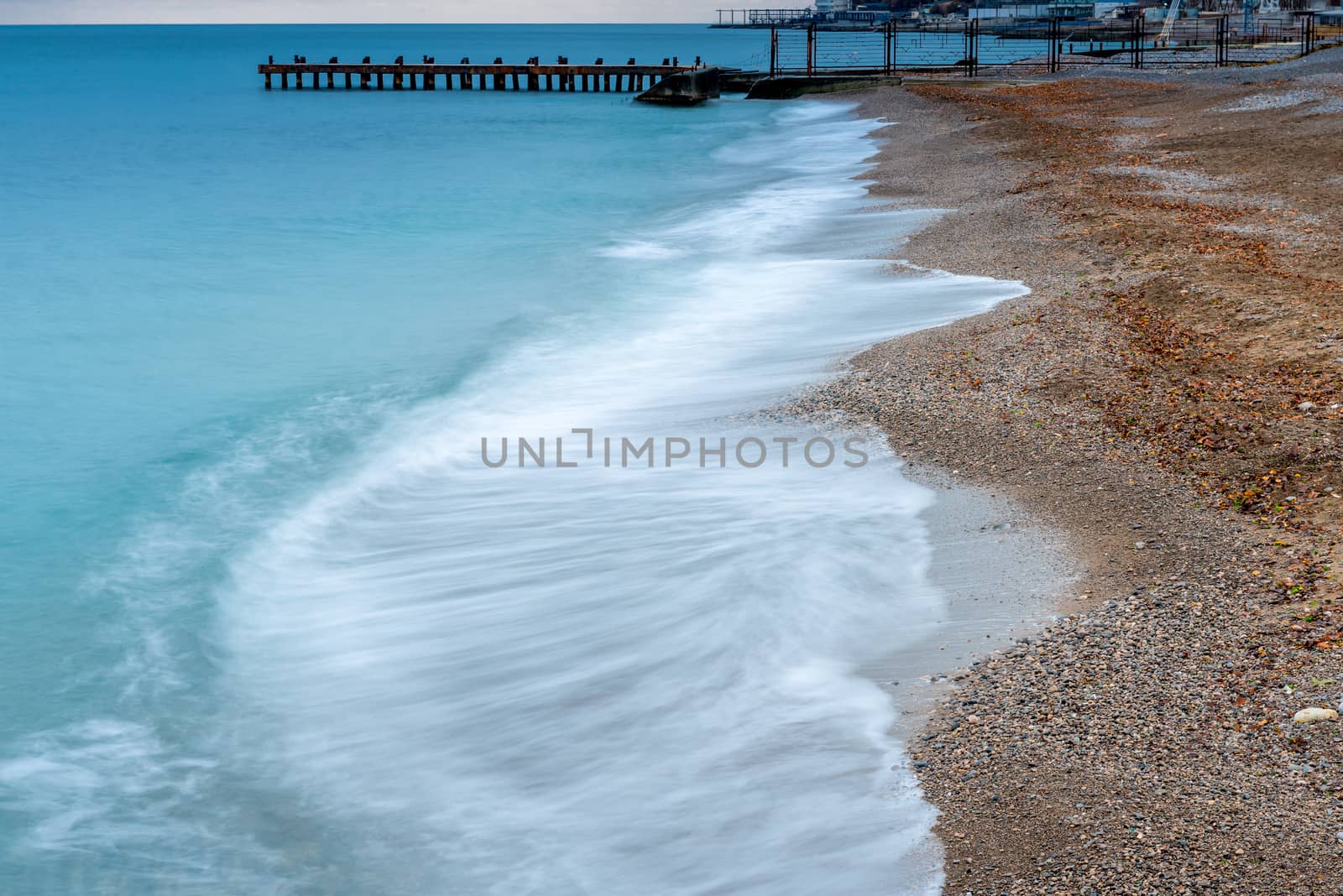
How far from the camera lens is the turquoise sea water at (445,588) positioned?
4062 millimetres

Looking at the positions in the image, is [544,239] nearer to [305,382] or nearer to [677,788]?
[305,382]

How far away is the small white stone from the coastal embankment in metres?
0.03

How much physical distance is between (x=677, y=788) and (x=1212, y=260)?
7773 mm

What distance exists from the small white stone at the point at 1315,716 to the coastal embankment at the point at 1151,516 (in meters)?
0.03

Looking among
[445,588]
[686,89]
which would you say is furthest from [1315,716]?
[686,89]

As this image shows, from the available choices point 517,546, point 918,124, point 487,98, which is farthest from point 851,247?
point 487,98

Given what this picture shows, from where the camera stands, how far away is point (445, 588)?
19.7ft

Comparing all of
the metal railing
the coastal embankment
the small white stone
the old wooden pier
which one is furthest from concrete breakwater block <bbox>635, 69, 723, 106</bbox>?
the small white stone

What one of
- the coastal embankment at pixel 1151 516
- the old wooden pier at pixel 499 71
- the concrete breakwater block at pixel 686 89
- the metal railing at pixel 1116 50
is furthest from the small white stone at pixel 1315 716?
the old wooden pier at pixel 499 71

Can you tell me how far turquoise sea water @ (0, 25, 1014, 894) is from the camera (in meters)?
4.06

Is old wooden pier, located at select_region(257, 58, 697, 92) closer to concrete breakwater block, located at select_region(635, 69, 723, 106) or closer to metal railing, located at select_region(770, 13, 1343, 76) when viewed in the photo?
concrete breakwater block, located at select_region(635, 69, 723, 106)

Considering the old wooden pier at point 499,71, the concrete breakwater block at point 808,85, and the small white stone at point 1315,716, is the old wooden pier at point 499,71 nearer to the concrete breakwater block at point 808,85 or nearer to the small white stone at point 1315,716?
the concrete breakwater block at point 808,85

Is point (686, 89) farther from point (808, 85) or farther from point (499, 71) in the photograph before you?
point (499, 71)

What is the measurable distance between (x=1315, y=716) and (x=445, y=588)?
3.93 meters
